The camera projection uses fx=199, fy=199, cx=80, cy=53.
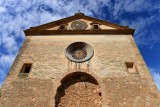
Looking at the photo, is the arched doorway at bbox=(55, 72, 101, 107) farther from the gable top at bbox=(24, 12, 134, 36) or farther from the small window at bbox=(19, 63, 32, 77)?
the gable top at bbox=(24, 12, 134, 36)

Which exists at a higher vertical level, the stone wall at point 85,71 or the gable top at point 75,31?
the gable top at point 75,31

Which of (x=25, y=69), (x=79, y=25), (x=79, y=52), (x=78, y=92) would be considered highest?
(x=79, y=25)

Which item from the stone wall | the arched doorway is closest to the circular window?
the stone wall

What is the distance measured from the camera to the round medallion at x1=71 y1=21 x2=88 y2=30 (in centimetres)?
1371

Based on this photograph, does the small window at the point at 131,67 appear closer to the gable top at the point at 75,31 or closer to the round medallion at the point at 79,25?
the gable top at the point at 75,31

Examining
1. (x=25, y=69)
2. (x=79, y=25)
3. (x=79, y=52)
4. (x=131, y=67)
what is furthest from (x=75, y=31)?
(x=131, y=67)

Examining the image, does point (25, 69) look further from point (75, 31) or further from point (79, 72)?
point (75, 31)

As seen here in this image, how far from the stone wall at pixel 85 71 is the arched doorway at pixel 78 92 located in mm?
280

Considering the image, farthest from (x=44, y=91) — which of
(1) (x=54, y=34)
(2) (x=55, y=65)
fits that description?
(1) (x=54, y=34)

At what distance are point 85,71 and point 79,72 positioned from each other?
323 mm

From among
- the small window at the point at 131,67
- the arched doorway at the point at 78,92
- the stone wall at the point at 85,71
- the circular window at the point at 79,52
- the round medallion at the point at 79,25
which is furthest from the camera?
the round medallion at the point at 79,25

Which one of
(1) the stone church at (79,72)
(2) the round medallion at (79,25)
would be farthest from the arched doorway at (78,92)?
(2) the round medallion at (79,25)

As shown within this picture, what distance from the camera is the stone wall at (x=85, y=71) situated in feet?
30.2

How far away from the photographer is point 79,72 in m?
10.5
